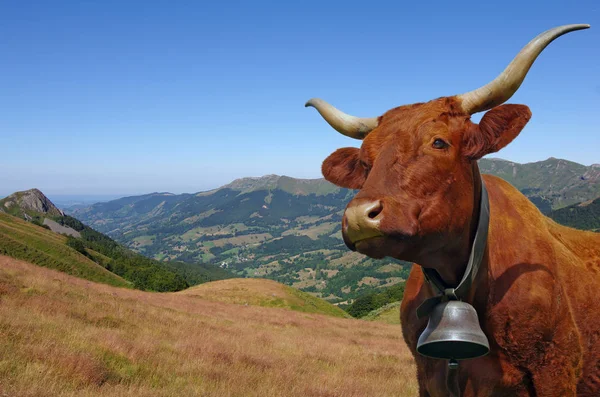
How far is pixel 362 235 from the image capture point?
2.83m

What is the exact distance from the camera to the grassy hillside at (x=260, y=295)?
5784 cm

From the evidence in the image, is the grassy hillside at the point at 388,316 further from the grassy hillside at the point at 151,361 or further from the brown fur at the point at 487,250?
the brown fur at the point at 487,250

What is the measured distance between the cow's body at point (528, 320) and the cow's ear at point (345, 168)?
1.41m

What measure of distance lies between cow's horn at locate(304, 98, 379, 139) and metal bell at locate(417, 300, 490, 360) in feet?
6.32

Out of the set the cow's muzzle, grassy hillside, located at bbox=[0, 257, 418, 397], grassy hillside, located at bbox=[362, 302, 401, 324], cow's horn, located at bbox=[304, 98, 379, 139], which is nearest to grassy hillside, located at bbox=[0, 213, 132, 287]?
grassy hillside, located at bbox=[362, 302, 401, 324]

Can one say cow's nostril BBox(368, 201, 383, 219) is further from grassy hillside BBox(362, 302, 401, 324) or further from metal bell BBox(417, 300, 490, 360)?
grassy hillside BBox(362, 302, 401, 324)

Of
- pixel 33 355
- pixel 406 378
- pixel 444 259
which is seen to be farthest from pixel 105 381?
pixel 406 378

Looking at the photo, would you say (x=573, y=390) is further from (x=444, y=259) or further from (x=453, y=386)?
(x=444, y=259)

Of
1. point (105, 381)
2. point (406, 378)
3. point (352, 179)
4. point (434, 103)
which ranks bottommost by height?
point (406, 378)

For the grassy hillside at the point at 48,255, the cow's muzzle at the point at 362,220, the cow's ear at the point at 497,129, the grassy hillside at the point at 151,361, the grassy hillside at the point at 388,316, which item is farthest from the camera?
the grassy hillside at the point at 48,255

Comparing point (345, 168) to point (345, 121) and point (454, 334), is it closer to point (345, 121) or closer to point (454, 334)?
point (345, 121)

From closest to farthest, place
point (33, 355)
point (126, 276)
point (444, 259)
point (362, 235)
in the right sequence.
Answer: point (362, 235), point (444, 259), point (33, 355), point (126, 276)

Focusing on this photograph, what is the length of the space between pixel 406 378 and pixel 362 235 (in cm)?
1238

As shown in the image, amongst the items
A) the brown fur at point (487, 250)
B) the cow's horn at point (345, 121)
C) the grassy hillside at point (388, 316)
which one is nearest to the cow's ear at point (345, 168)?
the brown fur at point (487, 250)
